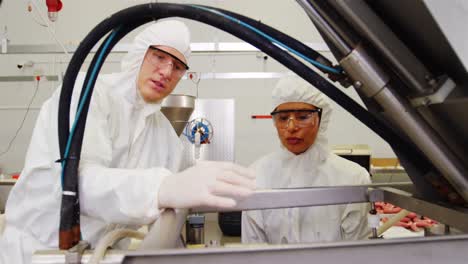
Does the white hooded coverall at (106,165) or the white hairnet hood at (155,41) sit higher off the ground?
the white hairnet hood at (155,41)

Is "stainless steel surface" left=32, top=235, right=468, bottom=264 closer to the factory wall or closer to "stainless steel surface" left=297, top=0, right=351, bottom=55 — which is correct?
"stainless steel surface" left=297, top=0, right=351, bottom=55

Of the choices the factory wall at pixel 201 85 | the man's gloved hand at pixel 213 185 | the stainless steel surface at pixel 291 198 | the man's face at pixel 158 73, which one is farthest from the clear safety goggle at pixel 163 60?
the factory wall at pixel 201 85

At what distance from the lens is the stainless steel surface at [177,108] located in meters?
1.95

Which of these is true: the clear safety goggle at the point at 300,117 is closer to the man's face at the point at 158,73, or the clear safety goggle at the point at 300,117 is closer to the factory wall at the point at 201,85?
the man's face at the point at 158,73

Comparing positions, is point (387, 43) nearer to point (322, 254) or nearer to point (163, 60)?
point (322, 254)

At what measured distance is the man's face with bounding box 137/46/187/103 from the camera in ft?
3.51

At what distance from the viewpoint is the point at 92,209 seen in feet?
1.76

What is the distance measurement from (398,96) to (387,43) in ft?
0.25

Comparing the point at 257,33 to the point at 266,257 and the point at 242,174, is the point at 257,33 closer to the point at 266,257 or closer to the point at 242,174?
the point at 242,174

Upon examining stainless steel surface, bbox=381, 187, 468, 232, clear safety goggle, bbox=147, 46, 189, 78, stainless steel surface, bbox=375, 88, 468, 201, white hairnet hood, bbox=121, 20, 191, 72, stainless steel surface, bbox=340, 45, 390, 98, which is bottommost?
stainless steel surface, bbox=381, 187, 468, 232

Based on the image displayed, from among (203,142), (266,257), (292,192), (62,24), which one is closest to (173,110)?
(203,142)

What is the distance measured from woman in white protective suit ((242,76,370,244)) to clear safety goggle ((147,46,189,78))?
16.4 inches

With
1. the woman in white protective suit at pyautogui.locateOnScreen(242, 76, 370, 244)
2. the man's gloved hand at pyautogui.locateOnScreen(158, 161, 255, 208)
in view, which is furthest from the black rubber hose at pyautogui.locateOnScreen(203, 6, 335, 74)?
the woman in white protective suit at pyautogui.locateOnScreen(242, 76, 370, 244)

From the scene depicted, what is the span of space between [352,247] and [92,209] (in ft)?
1.31
